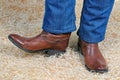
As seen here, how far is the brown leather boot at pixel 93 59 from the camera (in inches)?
44.2

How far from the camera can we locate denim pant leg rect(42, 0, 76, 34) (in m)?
→ 1.04

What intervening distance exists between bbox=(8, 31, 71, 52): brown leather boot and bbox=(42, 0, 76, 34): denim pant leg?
1.4 inches

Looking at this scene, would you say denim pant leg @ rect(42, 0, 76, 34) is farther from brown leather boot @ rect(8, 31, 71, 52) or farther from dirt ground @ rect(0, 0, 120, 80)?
dirt ground @ rect(0, 0, 120, 80)

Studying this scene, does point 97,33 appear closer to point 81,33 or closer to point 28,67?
point 81,33

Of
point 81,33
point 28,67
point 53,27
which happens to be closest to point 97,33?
point 81,33

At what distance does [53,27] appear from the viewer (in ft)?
3.62

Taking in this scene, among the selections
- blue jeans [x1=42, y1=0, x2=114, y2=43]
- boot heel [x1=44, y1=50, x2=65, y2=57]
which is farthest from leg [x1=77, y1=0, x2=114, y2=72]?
boot heel [x1=44, y1=50, x2=65, y2=57]

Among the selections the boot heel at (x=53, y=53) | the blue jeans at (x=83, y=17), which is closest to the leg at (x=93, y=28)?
the blue jeans at (x=83, y=17)

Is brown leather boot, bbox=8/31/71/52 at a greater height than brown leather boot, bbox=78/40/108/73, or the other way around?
brown leather boot, bbox=8/31/71/52

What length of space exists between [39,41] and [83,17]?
20 centimetres

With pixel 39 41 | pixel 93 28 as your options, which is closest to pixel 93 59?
Result: pixel 93 28

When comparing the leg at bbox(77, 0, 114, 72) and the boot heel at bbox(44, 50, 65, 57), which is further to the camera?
the boot heel at bbox(44, 50, 65, 57)

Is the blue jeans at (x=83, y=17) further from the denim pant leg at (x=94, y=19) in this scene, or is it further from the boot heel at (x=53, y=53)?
the boot heel at (x=53, y=53)

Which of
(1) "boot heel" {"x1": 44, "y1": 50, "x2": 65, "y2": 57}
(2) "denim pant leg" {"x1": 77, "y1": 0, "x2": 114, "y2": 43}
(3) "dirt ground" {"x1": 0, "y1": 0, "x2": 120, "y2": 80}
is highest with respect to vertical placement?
(2) "denim pant leg" {"x1": 77, "y1": 0, "x2": 114, "y2": 43}
